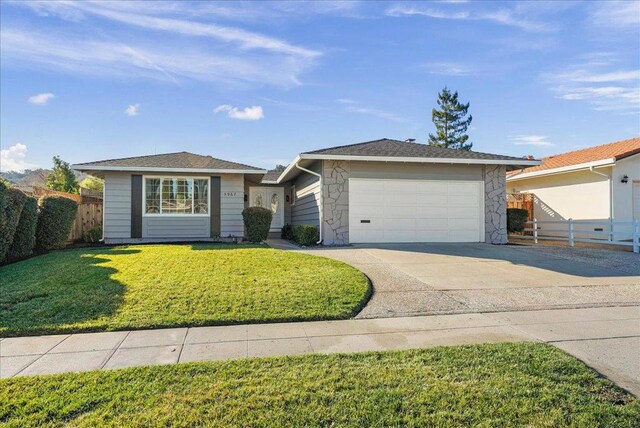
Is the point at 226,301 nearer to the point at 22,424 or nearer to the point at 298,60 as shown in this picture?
Result: the point at 22,424

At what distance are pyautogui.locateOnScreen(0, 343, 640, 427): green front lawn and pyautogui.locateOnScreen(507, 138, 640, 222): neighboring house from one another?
13575mm

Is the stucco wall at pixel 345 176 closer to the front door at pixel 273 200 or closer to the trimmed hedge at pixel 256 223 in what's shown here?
the trimmed hedge at pixel 256 223

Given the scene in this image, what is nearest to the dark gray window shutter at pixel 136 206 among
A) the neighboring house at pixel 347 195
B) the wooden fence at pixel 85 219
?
the neighboring house at pixel 347 195

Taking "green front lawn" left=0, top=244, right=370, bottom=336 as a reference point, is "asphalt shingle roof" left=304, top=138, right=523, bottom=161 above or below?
above

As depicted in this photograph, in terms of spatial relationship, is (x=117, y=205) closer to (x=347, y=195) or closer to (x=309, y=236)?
→ (x=309, y=236)

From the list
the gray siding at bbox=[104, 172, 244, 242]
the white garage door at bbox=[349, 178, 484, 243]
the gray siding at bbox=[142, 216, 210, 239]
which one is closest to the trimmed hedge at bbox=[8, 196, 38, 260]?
the gray siding at bbox=[104, 172, 244, 242]

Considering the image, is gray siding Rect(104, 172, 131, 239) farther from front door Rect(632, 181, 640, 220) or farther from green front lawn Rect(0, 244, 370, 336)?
front door Rect(632, 181, 640, 220)

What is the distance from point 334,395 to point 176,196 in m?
12.1

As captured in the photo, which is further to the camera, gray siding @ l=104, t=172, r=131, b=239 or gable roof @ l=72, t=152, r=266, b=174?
gray siding @ l=104, t=172, r=131, b=239

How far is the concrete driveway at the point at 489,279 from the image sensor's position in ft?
18.8

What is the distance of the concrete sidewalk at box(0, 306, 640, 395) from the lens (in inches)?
141

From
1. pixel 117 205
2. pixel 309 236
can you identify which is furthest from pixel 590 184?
pixel 117 205

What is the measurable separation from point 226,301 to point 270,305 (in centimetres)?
66

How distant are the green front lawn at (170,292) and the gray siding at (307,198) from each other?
4840mm
